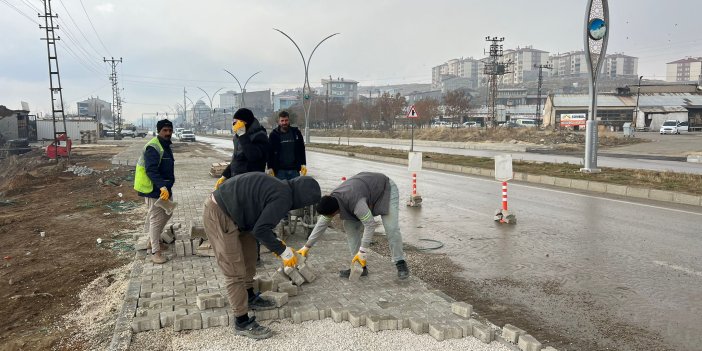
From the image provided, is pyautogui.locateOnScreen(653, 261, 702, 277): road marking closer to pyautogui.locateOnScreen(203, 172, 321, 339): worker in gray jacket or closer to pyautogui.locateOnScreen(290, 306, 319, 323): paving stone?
pyautogui.locateOnScreen(290, 306, 319, 323): paving stone

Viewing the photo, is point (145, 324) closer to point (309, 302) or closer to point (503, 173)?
point (309, 302)

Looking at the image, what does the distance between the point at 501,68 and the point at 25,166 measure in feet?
146

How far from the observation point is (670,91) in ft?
236

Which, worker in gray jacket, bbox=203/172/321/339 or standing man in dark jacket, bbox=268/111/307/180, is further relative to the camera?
standing man in dark jacket, bbox=268/111/307/180

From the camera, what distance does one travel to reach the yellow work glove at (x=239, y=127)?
5.86m

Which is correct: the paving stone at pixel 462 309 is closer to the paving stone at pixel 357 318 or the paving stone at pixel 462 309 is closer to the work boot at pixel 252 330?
the paving stone at pixel 357 318

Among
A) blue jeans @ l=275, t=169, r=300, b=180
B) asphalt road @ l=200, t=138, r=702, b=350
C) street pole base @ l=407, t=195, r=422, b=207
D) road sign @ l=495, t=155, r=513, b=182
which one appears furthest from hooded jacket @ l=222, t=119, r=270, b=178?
street pole base @ l=407, t=195, r=422, b=207

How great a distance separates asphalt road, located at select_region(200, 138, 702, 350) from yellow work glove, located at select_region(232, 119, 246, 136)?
3230mm

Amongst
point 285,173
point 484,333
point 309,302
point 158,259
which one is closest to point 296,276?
point 309,302

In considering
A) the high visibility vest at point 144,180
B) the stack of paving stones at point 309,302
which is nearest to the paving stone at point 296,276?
the stack of paving stones at point 309,302

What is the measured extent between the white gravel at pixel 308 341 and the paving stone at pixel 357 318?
58mm

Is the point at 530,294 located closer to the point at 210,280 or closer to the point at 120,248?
the point at 210,280

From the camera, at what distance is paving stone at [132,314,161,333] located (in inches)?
163

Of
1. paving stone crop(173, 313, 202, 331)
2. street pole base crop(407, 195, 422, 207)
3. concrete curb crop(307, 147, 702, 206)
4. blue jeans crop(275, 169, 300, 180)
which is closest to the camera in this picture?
paving stone crop(173, 313, 202, 331)
